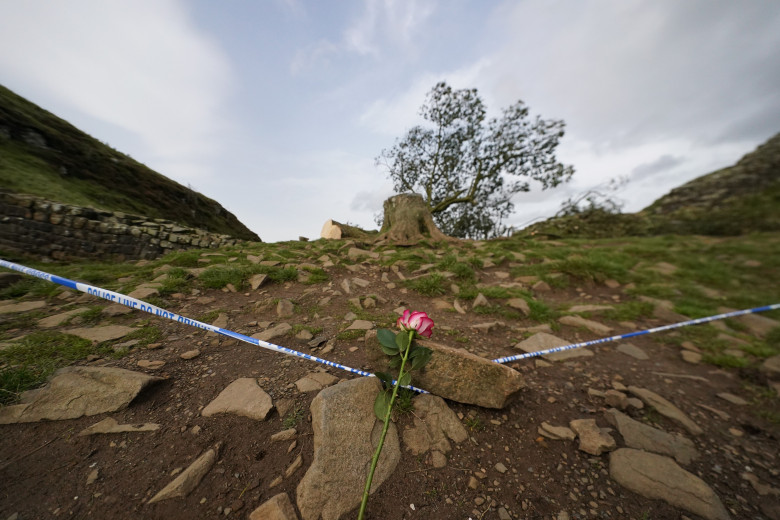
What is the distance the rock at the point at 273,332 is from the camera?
2744mm

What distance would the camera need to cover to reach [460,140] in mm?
14125

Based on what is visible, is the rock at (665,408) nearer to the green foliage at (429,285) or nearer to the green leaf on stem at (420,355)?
the green leaf on stem at (420,355)

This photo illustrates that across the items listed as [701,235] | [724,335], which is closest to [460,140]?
[701,235]

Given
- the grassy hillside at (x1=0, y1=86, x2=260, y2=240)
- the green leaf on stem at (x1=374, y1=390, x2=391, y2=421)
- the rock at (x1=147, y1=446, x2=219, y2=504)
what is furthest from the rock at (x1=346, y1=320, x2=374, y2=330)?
the grassy hillside at (x1=0, y1=86, x2=260, y2=240)

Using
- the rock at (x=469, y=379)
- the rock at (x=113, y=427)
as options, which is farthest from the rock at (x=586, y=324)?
the rock at (x=113, y=427)

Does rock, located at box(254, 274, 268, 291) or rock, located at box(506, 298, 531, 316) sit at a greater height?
rock, located at box(254, 274, 268, 291)

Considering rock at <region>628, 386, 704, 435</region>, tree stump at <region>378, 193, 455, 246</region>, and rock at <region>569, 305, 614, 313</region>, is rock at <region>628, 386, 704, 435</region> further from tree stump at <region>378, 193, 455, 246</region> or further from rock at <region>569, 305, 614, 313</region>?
tree stump at <region>378, 193, 455, 246</region>

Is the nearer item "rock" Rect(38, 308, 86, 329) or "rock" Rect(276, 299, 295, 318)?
"rock" Rect(38, 308, 86, 329)

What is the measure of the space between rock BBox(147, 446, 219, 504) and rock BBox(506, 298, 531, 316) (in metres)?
3.98

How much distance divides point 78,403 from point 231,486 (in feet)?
4.28

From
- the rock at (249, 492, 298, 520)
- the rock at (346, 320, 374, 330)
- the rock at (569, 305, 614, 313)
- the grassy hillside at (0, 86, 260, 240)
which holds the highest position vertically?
the grassy hillside at (0, 86, 260, 240)

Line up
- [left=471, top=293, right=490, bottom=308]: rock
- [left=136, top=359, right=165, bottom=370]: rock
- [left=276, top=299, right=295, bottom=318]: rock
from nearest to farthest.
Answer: [left=136, top=359, right=165, bottom=370]: rock, [left=276, top=299, right=295, bottom=318]: rock, [left=471, top=293, right=490, bottom=308]: rock

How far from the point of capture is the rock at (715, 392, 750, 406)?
228cm

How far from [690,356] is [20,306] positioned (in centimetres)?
814
